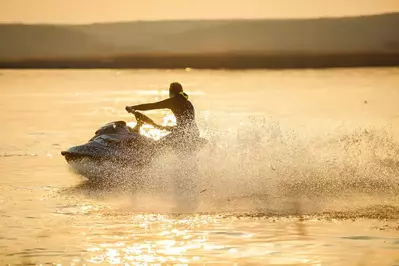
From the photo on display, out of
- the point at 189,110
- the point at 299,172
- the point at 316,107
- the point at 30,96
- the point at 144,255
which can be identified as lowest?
the point at 144,255

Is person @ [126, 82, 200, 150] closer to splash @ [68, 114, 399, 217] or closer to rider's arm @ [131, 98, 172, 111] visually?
rider's arm @ [131, 98, 172, 111]

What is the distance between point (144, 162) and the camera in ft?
56.6

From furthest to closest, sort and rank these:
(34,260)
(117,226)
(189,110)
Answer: (189,110) < (117,226) < (34,260)

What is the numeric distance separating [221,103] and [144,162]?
98.2ft

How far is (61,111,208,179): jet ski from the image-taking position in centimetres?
1723

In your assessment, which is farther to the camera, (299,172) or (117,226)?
(299,172)

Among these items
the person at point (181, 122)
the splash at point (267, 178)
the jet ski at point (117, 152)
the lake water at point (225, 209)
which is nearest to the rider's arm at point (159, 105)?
the person at point (181, 122)

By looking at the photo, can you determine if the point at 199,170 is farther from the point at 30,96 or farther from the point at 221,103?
the point at 30,96

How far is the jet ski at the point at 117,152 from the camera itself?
1723 cm

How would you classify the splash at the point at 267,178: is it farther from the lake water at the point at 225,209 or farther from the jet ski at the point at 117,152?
the jet ski at the point at 117,152

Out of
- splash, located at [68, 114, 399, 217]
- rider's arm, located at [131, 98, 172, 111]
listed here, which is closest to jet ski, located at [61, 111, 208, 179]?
splash, located at [68, 114, 399, 217]

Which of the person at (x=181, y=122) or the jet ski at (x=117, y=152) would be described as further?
the jet ski at (x=117, y=152)

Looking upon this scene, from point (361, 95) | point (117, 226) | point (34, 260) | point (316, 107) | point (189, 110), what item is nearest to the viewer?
point (34, 260)

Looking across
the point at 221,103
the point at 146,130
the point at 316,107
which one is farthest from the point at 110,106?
the point at 146,130
